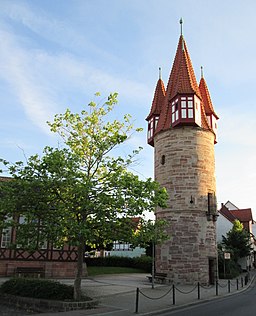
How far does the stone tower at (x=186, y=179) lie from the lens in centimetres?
2196

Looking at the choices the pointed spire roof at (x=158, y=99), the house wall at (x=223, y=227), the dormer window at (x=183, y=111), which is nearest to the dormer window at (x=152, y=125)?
the pointed spire roof at (x=158, y=99)

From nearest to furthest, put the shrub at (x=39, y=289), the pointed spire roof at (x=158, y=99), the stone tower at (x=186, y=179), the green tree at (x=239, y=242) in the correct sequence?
the shrub at (x=39, y=289), the stone tower at (x=186, y=179), the pointed spire roof at (x=158, y=99), the green tree at (x=239, y=242)

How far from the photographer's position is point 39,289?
1292 centimetres

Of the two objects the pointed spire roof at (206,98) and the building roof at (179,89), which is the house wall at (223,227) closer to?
the pointed spire roof at (206,98)

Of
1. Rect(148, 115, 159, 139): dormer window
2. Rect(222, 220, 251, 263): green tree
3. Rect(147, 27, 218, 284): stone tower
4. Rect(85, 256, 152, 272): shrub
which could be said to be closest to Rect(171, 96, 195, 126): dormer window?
Rect(147, 27, 218, 284): stone tower

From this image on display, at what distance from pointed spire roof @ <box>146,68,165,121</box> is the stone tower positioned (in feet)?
6.05

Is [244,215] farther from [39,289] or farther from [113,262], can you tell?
[39,289]

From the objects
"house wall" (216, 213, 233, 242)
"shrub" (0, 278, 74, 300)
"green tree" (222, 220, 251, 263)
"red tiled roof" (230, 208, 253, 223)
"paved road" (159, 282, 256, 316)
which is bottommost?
"paved road" (159, 282, 256, 316)

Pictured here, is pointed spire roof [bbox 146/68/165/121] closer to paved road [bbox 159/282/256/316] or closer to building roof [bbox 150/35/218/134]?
building roof [bbox 150/35/218/134]

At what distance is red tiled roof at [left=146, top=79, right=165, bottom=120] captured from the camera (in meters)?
28.5

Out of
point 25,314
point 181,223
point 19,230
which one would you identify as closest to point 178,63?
point 181,223

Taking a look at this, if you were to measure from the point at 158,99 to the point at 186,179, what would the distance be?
8.82 meters

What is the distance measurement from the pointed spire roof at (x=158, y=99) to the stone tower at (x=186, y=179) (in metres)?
1.84

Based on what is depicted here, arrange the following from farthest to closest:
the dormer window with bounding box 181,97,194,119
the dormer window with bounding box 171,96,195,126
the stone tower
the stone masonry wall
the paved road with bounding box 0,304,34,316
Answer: the dormer window with bounding box 181,97,194,119 < the dormer window with bounding box 171,96,195,126 < the stone tower < the stone masonry wall < the paved road with bounding box 0,304,34,316
